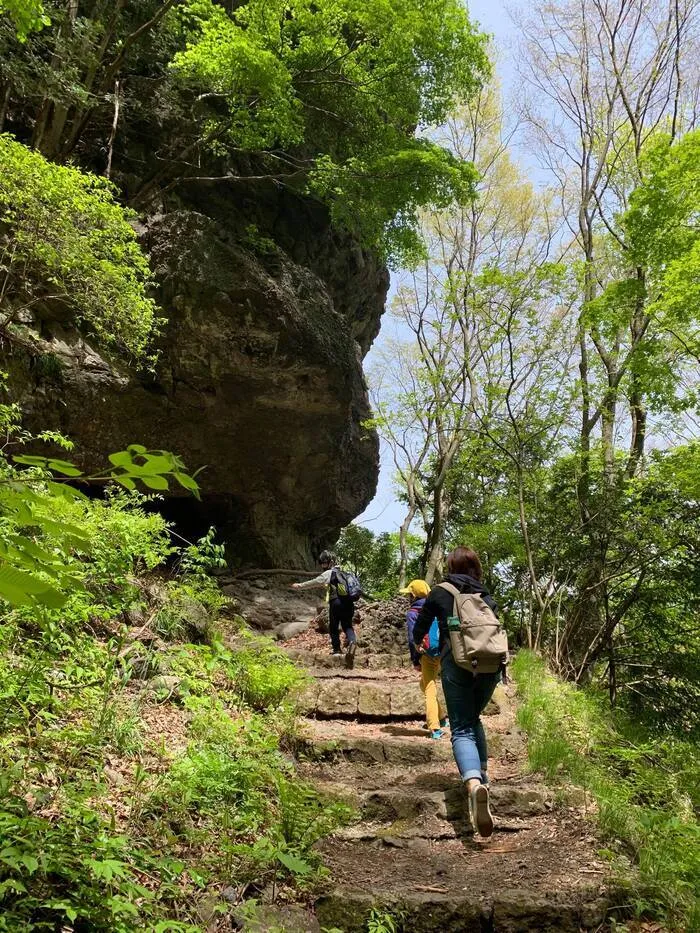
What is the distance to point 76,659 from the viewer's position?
4.16m

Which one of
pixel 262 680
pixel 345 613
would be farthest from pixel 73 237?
pixel 345 613

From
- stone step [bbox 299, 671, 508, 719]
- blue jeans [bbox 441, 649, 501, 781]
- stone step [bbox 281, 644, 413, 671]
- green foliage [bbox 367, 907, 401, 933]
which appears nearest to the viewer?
green foliage [bbox 367, 907, 401, 933]

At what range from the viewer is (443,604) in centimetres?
421

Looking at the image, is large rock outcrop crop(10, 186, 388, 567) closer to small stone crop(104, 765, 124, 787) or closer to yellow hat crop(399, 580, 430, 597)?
yellow hat crop(399, 580, 430, 597)

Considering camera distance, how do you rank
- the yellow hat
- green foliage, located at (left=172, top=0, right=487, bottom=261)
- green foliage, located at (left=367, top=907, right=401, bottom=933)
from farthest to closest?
green foliage, located at (left=172, top=0, right=487, bottom=261) < the yellow hat < green foliage, located at (left=367, top=907, right=401, bottom=933)

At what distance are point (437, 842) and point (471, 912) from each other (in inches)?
40.3

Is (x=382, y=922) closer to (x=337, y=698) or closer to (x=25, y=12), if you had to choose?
(x=337, y=698)

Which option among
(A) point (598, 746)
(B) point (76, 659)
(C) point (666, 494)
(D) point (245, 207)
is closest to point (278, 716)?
(B) point (76, 659)

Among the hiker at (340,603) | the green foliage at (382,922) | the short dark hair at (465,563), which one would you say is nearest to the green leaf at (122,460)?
the green foliage at (382,922)

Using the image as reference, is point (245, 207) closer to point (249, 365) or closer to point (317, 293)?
point (317, 293)

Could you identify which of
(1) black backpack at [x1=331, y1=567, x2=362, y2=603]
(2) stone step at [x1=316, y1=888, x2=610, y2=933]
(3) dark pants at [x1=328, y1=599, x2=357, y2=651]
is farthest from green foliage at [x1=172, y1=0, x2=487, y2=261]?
(2) stone step at [x1=316, y1=888, x2=610, y2=933]

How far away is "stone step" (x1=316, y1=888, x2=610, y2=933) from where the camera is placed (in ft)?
9.46

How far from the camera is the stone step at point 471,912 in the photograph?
2.88 meters

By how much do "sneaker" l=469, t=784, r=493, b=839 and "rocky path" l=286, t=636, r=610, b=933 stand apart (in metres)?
0.19
